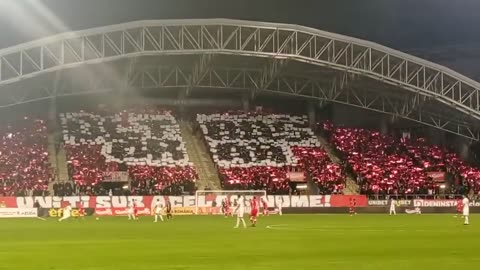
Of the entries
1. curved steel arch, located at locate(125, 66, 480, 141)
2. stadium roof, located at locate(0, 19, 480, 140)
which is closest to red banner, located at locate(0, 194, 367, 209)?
stadium roof, located at locate(0, 19, 480, 140)

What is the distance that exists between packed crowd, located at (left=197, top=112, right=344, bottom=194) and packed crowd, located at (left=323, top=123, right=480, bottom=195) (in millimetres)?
2938

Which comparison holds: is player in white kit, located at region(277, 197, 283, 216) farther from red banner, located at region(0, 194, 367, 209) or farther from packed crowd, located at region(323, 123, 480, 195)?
packed crowd, located at region(323, 123, 480, 195)

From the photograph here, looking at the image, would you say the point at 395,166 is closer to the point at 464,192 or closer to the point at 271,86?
the point at 464,192

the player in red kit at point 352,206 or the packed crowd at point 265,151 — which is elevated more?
Answer: the packed crowd at point 265,151

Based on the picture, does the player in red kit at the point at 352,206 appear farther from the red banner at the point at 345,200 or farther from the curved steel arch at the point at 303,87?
the curved steel arch at the point at 303,87

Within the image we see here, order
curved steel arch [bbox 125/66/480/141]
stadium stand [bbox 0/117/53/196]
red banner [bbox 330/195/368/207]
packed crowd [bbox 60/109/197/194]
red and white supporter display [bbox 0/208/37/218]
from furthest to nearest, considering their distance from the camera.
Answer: curved steel arch [bbox 125/66/480/141]
packed crowd [bbox 60/109/197/194]
red banner [bbox 330/195/368/207]
stadium stand [bbox 0/117/53/196]
red and white supporter display [bbox 0/208/37/218]

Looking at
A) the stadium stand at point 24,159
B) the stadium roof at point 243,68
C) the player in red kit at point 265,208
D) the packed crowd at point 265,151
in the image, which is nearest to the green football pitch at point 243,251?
the player in red kit at point 265,208

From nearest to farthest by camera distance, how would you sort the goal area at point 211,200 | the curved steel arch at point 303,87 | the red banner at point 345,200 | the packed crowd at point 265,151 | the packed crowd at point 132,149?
the goal area at point 211,200 < the red banner at point 345,200 < the packed crowd at point 132,149 < the packed crowd at point 265,151 < the curved steel arch at point 303,87

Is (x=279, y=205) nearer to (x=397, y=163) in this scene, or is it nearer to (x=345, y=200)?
(x=345, y=200)

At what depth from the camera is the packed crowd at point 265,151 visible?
7969 centimetres

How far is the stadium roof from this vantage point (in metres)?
70.2

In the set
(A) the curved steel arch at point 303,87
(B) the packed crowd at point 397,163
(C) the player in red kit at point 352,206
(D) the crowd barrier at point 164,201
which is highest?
(A) the curved steel arch at point 303,87

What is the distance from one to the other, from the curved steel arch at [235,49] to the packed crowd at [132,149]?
33.4 feet

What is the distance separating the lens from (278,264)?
2183 centimetres
